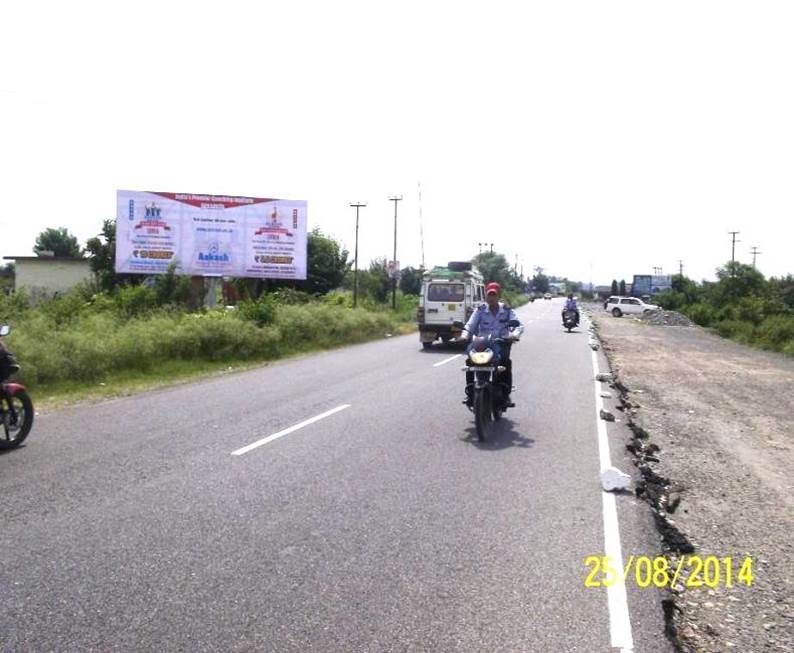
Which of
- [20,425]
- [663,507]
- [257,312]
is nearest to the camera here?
[663,507]

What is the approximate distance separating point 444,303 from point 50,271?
39.7 metres

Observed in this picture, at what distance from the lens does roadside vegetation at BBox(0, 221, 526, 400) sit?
48.0 ft

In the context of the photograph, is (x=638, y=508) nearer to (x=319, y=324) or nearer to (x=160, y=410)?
(x=160, y=410)

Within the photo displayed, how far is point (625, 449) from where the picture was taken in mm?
8570

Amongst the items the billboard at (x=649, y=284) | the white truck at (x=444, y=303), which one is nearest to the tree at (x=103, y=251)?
→ the white truck at (x=444, y=303)

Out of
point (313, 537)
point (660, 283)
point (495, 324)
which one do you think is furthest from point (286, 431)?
point (660, 283)

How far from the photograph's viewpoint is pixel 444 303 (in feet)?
76.2

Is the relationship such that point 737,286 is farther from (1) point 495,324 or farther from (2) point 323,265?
(1) point 495,324

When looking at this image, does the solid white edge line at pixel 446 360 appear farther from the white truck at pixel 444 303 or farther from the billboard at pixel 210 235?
the billboard at pixel 210 235

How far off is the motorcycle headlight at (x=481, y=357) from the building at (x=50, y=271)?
47904 mm

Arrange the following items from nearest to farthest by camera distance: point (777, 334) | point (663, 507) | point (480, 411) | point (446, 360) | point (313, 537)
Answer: point (313, 537), point (663, 507), point (480, 411), point (446, 360), point (777, 334)

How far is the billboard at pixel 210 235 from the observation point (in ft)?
103

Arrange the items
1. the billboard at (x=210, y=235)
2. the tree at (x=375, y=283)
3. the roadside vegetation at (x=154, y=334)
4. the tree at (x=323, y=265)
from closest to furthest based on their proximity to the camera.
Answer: the roadside vegetation at (x=154, y=334) → the billboard at (x=210, y=235) → the tree at (x=323, y=265) → the tree at (x=375, y=283)

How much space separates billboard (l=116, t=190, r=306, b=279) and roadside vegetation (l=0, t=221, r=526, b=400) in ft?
4.35
